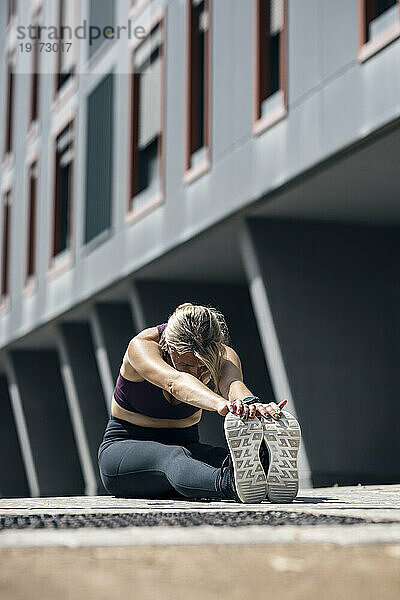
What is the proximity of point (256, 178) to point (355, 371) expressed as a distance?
9.56ft

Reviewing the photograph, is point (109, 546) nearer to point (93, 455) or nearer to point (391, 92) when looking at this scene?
point (391, 92)

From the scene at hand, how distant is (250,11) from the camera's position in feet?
43.1

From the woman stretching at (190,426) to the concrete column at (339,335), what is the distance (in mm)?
6853

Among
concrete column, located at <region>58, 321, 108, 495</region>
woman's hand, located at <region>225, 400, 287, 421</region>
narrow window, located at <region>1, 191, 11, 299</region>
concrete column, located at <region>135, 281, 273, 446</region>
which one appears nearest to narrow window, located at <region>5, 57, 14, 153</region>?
narrow window, located at <region>1, 191, 11, 299</region>

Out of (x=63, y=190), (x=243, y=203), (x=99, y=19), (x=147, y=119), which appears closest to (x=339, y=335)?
(x=243, y=203)

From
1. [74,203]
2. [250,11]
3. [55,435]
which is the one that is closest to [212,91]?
[250,11]

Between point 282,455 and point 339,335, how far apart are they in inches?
336

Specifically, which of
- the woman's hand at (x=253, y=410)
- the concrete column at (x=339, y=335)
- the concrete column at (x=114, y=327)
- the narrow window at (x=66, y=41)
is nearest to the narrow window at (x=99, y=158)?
the concrete column at (x=114, y=327)

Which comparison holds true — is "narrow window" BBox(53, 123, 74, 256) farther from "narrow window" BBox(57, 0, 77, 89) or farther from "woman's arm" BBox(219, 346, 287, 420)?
"woman's arm" BBox(219, 346, 287, 420)

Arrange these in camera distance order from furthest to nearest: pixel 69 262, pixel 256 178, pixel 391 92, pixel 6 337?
1. pixel 6 337
2. pixel 69 262
3. pixel 256 178
4. pixel 391 92

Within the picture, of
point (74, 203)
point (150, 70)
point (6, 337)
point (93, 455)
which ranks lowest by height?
point (93, 455)

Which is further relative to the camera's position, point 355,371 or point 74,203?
point 74,203

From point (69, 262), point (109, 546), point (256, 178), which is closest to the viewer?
point (109, 546)

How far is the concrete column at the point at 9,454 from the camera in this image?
28297 millimetres
